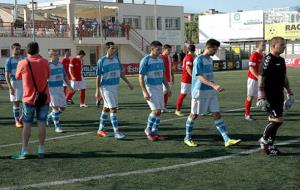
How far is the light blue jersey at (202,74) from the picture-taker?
29.4ft

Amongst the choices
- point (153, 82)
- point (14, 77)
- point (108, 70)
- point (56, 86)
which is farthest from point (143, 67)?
point (14, 77)

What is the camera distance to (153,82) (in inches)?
396

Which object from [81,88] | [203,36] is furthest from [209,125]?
[203,36]

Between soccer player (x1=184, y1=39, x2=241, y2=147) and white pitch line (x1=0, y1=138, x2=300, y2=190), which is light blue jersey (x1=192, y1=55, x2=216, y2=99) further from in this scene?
white pitch line (x1=0, y1=138, x2=300, y2=190)

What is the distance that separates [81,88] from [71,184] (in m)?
10.8

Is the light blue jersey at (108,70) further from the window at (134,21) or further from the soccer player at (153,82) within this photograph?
the window at (134,21)

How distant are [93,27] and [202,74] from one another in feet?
133

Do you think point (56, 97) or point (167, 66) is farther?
point (167, 66)

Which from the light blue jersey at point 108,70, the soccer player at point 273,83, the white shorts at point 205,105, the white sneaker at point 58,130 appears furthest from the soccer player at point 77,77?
the soccer player at point 273,83

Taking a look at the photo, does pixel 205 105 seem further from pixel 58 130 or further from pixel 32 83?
pixel 58 130

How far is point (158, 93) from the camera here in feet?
33.0

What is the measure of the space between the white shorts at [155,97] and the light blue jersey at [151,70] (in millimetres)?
83

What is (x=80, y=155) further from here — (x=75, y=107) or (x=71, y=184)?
(x=75, y=107)

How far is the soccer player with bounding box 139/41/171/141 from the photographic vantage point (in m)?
9.87
